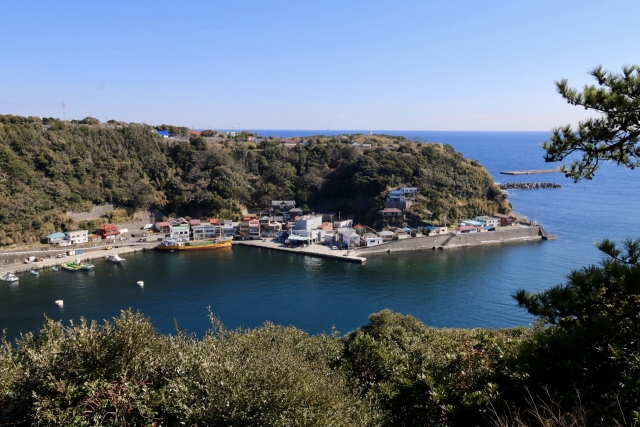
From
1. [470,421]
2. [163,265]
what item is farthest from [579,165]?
[163,265]

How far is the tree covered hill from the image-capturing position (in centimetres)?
2955

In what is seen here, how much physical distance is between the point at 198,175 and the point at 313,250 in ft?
52.7

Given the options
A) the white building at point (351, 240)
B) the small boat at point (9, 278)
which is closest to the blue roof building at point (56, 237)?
the small boat at point (9, 278)

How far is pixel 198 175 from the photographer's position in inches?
1468

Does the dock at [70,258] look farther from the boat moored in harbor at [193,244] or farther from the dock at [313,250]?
the dock at [313,250]

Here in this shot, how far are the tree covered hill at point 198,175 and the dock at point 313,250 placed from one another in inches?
251

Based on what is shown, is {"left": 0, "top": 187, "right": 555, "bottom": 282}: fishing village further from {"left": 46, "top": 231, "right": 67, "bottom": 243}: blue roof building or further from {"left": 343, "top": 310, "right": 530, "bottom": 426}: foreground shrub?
{"left": 343, "top": 310, "right": 530, "bottom": 426}: foreground shrub

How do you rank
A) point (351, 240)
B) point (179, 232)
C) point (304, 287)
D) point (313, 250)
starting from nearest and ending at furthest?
point (304, 287), point (313, 250), point (351, 240), point (179, 232)

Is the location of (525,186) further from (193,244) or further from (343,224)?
(193,244)

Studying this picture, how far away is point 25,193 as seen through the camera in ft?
92.1

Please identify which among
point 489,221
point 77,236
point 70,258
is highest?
point 489,221

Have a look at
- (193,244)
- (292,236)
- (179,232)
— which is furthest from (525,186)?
(179,232)

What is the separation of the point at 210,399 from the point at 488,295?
669 inches

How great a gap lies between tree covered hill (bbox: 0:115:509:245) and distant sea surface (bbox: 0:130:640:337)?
7361 mm
